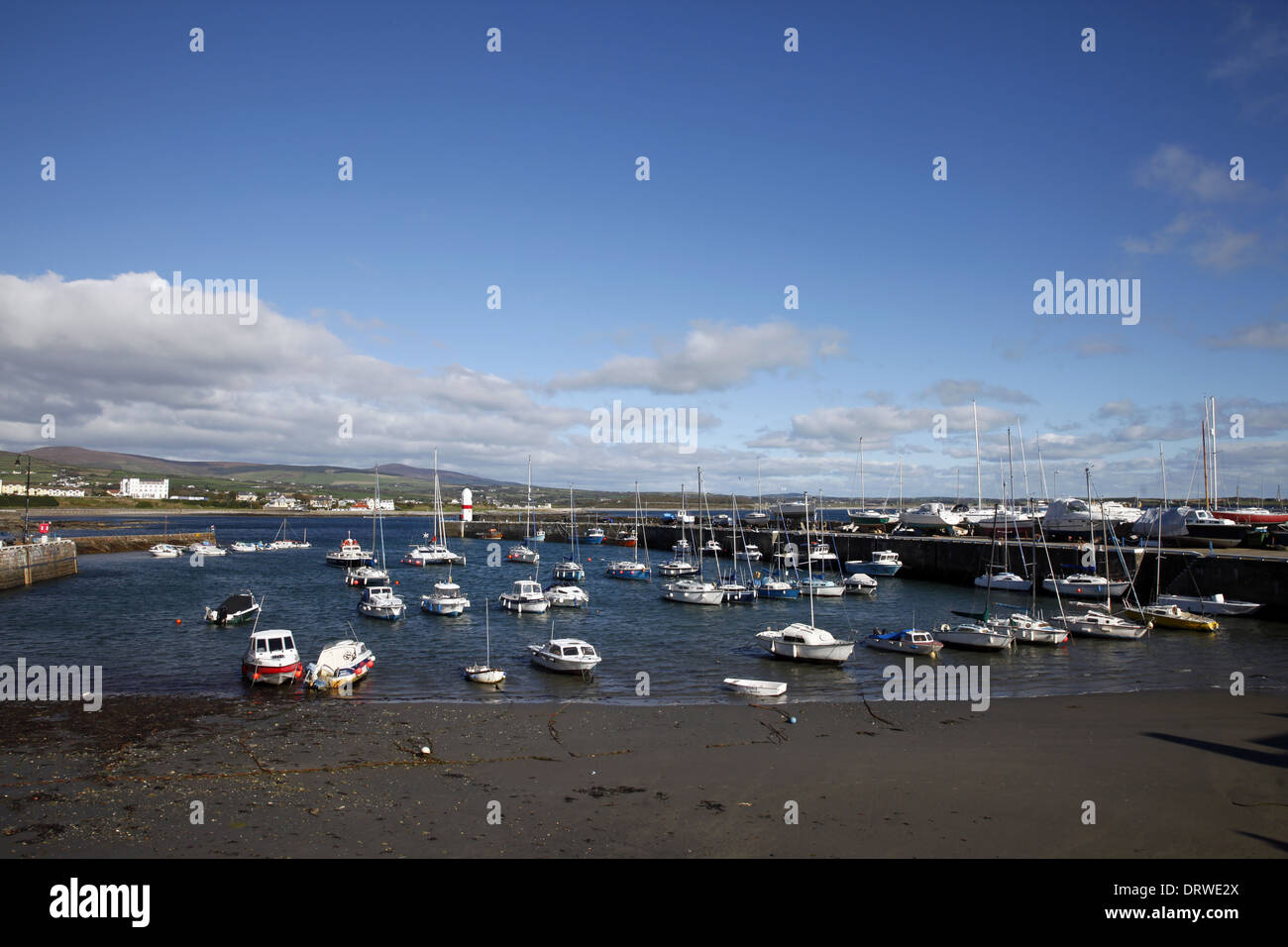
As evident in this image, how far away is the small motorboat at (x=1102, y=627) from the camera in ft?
134

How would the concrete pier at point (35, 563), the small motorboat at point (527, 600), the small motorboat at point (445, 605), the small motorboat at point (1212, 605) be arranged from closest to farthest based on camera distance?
the small motorboat at point (1212, 605), the small motorboat at point (445, 605), the small motorboat at point (527, 600), the concrete pier at point (35, 563)

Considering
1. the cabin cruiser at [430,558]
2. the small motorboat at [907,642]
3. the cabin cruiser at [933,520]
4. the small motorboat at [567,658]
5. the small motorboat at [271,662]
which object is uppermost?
the cabin cruiser at [933,520]

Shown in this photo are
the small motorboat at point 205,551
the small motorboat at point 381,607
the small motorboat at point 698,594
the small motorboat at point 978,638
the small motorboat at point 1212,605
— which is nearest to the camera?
the small motorboat at point 978,638

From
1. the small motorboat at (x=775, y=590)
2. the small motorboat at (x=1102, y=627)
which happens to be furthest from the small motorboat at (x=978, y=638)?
the small motorboat at (x=775, y=590)

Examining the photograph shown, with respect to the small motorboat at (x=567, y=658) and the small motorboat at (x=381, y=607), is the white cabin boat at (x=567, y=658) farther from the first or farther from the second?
the small motorboat at (x=381, y=607)

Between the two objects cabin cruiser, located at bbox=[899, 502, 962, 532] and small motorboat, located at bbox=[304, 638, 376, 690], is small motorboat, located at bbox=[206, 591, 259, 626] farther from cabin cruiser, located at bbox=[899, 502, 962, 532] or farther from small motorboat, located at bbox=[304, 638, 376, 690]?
cabin cruiser, located at bbox=[899, 502, 962, 532]

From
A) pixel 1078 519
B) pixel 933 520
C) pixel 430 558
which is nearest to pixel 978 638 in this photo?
pixel 1078 519

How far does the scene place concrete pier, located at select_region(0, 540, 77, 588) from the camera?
60.9 meters

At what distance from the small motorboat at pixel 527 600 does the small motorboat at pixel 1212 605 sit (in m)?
→ 39.6

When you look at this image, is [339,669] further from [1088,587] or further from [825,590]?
[1088,587]

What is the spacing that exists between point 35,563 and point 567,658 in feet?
191
